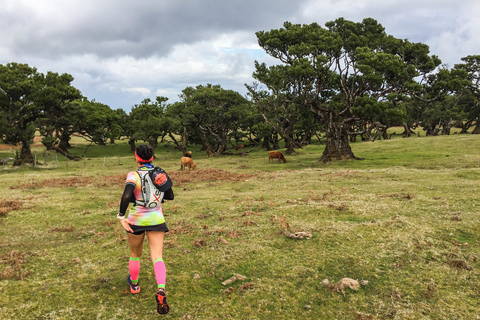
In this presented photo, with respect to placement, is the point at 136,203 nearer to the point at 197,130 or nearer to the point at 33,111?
the point at 33,111

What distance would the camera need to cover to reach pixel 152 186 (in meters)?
5.92

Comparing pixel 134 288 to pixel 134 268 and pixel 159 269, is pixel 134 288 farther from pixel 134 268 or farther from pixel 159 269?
pixel 159 269

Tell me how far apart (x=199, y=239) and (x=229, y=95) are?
48.1 m

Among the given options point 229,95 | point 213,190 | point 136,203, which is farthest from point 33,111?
point 136,203

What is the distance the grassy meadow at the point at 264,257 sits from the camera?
235 inches

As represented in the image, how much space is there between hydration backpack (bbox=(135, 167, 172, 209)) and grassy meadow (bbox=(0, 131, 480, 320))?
2.23m

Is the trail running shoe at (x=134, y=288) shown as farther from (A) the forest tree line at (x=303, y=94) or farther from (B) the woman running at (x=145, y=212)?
(A) the forest tree line at (x=303, y=94)

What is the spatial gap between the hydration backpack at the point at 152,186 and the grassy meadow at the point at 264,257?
2.23m

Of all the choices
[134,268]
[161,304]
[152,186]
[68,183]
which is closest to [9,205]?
[68,183]

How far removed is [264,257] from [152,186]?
13.6 feet

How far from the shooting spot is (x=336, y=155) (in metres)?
34.0

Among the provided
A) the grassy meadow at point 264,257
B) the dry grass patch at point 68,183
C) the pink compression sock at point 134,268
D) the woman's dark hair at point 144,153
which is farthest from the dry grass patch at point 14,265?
the dry grass patch at point 68,183

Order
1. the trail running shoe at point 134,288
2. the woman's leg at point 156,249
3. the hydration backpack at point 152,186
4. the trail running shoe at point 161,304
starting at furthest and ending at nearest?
the trail running shoe at point 134,288 < the hydration backpack at point 152,186 < the woman's leg at point 156,249 < the trail running shoe at point 161,304

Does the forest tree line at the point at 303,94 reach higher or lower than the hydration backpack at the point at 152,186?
higher
